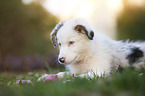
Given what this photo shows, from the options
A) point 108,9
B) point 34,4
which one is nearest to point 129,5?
point 108,9

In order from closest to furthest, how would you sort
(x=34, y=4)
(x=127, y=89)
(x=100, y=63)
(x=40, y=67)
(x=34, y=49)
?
(x=127, y=89), (x=100, y=63), (x=40, y=67), (x=34, y=49), (x=34, y=4)

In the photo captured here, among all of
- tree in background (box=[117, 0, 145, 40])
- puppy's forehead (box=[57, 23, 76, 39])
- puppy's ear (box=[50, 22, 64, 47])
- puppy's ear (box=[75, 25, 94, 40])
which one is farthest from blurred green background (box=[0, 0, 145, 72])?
puppy's ear (box=[75, 25, 94, 40])

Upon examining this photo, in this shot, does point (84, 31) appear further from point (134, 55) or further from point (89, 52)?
point (134, 55)

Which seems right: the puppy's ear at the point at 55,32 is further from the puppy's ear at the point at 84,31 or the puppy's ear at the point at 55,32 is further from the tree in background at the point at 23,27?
the tree in background at the point at 23,27

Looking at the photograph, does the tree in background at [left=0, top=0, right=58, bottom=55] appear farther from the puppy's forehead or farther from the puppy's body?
the puppy's body

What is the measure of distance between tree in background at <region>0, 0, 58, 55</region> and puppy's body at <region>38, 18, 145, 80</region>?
1086cm

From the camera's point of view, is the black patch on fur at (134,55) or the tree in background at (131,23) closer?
the black patch on fur at (134,55)

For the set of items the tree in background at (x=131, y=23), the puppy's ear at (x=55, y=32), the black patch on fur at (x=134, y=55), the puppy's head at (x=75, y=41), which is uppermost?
the tree in background at (x=131, y=23)

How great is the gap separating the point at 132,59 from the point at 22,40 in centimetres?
1298

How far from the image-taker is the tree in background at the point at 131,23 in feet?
46.7

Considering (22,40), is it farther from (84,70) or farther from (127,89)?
(127,89)

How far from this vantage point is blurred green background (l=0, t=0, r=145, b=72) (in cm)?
1403

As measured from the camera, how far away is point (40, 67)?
28.3 feet

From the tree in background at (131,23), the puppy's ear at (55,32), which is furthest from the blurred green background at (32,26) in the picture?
the puppy's ear at (55,32)
